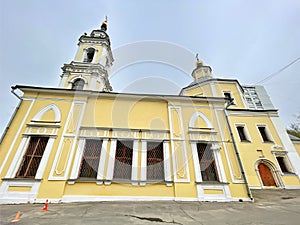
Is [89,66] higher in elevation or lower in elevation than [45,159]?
higher

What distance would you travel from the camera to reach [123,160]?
27.5 feet

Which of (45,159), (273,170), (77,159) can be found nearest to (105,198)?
(77,159)

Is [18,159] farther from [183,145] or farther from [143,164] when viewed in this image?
[183,145]

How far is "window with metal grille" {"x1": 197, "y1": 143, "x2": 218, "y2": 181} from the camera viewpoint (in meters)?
8.36

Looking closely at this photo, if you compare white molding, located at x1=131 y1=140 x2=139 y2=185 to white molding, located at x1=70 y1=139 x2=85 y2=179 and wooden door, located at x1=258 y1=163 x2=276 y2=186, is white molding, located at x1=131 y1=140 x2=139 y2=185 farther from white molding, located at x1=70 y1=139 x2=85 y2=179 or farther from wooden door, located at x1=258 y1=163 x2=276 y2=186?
wooden door, located at x1=258 y1=163 x2=276 y2=186

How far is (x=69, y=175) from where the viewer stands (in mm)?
7688

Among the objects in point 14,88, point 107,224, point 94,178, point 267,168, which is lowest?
point 107,224

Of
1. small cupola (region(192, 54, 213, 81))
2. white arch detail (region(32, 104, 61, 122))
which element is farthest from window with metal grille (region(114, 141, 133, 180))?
small cupola (region(192, 54, 213, 81))

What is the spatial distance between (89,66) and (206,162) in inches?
548

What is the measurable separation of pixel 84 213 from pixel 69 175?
10.2 ft

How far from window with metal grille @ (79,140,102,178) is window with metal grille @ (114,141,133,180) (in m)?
1.11

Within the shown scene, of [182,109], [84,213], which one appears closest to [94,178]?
[84,213]

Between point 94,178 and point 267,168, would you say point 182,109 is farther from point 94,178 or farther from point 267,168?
point 267,168

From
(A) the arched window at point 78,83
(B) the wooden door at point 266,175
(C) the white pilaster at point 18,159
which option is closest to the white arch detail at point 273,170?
(B) the wooden door at point 266,175
